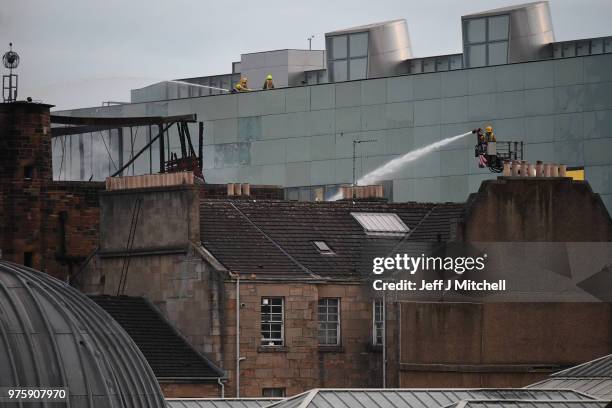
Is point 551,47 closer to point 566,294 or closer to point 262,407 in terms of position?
point 566,294

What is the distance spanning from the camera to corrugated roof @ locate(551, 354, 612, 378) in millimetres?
100375

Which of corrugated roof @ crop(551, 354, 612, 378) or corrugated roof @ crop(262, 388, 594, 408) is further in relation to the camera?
corrugated roof @ crop(551, 354, 612, 378)

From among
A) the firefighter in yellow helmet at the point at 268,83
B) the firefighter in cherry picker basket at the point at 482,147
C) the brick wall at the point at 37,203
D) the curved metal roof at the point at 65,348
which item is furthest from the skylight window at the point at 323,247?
the firefighter in yellow helmet at the point at 268,83

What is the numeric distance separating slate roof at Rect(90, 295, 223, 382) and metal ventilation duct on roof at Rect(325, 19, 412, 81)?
145ft

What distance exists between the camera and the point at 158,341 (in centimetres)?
10844

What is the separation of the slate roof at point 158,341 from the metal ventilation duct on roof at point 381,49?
145 feet

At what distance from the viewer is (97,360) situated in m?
72.0

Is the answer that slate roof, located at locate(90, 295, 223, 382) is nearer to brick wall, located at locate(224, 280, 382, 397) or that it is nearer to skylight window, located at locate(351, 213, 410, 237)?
brick wall, located at locate(224, 280, 382, 397)

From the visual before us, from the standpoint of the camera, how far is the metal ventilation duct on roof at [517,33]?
148625 millimetres

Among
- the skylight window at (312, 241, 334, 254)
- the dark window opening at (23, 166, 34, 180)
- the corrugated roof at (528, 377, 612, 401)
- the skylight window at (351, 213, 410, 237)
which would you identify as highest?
the dark window opening at (23, 166, 34, 180)

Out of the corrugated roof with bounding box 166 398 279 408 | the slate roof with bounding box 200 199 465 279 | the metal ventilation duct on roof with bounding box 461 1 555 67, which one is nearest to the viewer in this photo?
the corrugated roof with bounding box 166 398 279 408

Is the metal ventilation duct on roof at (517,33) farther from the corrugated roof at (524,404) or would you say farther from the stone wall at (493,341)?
the corrugated roof at (524,404)

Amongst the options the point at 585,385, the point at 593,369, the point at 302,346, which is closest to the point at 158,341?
the point at 302,346

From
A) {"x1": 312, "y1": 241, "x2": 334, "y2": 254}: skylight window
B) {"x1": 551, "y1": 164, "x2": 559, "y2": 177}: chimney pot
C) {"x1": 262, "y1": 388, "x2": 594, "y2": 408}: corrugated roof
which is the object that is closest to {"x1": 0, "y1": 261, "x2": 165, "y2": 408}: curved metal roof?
{"x1": 262, "y1": 388, "x2": 594, "y2": 408}: corrugated roof
